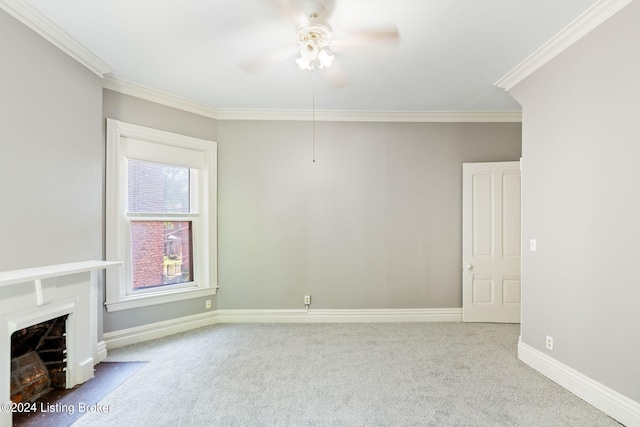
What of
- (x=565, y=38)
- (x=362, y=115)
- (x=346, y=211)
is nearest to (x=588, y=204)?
(x=565, y=38)

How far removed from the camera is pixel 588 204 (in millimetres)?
2168

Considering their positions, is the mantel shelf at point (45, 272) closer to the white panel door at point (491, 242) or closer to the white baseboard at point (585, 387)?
the white baseboard at point (585, 387)

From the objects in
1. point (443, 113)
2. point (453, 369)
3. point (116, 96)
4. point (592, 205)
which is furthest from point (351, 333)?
point (116, 96)

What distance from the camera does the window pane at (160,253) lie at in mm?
3273

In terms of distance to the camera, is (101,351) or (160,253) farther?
(160,253)

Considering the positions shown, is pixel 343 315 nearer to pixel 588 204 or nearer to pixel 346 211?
pixel 346 211

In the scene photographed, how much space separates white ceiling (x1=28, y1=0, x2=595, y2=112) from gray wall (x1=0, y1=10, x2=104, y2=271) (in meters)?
0.31

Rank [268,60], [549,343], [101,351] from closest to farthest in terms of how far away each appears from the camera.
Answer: [549,343] < [268,60] < [101,351]

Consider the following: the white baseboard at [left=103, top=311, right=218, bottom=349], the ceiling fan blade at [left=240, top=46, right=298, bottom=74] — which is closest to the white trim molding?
the ceiling fan blade at [left=240, top=46, right=298, bottom=74]

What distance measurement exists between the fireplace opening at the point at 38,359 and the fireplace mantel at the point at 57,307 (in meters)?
0.06

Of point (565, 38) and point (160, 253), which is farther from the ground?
point (565, 38)

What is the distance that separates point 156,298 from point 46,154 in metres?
1.83

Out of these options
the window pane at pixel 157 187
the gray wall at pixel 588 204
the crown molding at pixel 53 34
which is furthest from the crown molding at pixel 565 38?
the crown molding at pixel 53 34

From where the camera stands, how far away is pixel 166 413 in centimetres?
203
